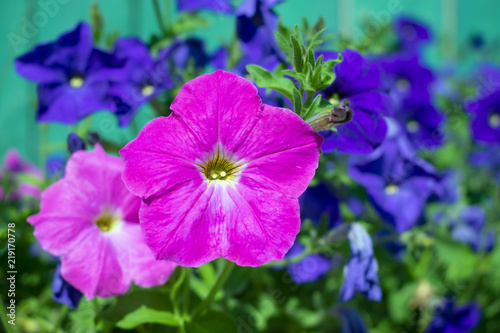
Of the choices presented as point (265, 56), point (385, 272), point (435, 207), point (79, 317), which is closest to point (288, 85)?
point (265, 56)

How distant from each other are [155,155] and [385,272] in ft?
2.72

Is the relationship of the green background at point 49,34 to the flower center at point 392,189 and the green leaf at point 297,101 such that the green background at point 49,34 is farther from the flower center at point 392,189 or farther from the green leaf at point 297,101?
the green leaf at point 297,101

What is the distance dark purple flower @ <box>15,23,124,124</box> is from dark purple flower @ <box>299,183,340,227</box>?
416 millimetres

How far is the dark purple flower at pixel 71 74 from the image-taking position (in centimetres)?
81

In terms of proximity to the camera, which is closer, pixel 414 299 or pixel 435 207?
pixel 414 299

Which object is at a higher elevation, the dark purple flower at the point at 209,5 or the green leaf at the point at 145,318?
the dark purple flower at the point at 209,5

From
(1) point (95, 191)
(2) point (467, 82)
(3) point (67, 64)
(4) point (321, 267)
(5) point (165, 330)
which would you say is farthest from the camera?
(2) point (467, 82)

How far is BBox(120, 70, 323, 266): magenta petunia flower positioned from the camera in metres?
0.50

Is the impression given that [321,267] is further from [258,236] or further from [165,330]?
[258,236]

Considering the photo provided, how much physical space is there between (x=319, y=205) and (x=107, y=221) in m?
0.45

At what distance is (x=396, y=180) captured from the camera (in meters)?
1.01

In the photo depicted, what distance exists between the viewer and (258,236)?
51 centimetres

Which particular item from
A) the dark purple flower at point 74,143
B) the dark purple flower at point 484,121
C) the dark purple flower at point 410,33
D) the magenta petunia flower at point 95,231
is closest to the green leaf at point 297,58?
the magenta petunia flower at point 95,231

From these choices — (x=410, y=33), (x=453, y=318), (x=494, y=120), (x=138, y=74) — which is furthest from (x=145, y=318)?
(x=410, y=33)
